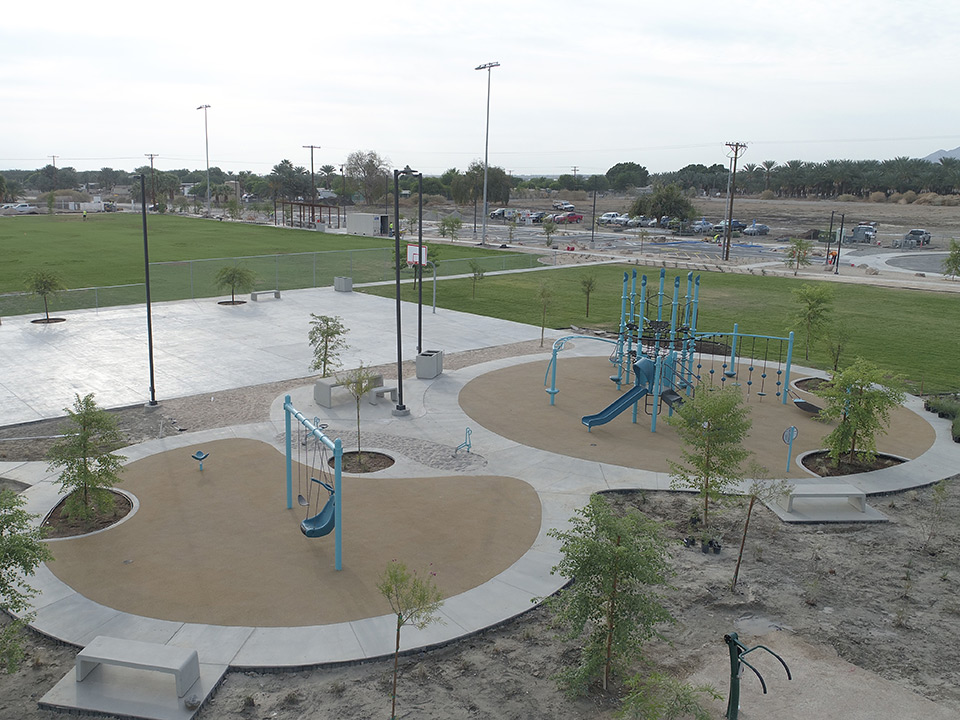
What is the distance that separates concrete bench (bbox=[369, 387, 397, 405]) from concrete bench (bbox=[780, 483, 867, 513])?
10.7m

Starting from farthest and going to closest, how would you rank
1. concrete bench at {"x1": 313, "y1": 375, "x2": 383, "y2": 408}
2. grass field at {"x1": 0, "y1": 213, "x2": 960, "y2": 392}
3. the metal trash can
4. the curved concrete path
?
1. grass field at {"x1": 0, "y1": 213, "x2": 960, "y2": 392}
2. the metal trash can
3. concrete bench at {"x1": 313, "y1": 375, "x2": 383, "y2": 408}
4. the curved concrete path

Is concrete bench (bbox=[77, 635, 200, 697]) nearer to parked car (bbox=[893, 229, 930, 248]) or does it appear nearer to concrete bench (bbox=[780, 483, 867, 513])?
concrete bench (bbox=[780, 483, 867, 513])

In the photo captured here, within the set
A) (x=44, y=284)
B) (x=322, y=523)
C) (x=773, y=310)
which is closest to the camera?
(x=322, y=523)

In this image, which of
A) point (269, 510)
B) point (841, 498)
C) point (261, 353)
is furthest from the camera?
point (261, 353)

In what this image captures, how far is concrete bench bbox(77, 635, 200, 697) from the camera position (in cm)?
941

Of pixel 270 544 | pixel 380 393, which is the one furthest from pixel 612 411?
pixel 270 544

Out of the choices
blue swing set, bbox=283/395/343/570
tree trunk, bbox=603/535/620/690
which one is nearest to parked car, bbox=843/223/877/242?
blue swing set, bbox=283/395/343/570

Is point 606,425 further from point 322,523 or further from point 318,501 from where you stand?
point 322,523

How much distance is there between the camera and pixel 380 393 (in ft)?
70.7

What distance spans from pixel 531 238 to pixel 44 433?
6766 centimetres

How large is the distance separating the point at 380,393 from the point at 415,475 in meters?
5.26

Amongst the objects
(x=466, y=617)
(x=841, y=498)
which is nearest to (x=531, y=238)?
(x=841, y=498)

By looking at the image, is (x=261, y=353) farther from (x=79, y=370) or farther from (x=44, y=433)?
(x=44, y=433)

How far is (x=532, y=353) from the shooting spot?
1109 inches
